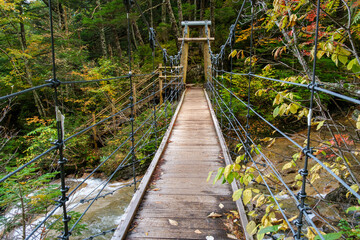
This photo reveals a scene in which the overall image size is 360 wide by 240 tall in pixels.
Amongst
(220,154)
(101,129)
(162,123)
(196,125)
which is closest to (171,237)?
(220,154)

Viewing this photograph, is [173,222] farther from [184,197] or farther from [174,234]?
[184,197]

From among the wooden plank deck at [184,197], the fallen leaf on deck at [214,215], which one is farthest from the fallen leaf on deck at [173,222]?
the fallen leaf on deck at [214,215]

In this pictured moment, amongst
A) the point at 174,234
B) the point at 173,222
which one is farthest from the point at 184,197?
the point at 174,234

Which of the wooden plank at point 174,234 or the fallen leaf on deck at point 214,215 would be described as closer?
the wooden plank at point 174,234

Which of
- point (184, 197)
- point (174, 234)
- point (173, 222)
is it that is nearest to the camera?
point (174, 234)

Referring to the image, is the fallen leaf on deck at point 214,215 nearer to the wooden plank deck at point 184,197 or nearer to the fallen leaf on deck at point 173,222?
the wooden plank deck at point 184,197

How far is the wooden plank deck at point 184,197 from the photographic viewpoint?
157 centimetres

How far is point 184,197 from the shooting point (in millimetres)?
1970

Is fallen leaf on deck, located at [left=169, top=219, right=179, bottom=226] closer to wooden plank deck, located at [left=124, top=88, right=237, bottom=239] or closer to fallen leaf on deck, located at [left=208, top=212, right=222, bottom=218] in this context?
wooden plank deck, located at [left=124, top=88, right=237, bottom=239]

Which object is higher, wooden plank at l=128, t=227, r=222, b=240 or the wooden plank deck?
the wooden plank deck

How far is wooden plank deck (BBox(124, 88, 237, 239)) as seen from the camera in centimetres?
157

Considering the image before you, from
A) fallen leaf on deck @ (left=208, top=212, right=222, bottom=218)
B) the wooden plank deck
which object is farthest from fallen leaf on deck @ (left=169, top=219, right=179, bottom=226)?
fallen leaf on deck @ (left=208, top=212, right=222, bottom=218)

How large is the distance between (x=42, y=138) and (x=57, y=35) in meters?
5.05

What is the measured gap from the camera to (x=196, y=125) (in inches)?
165
